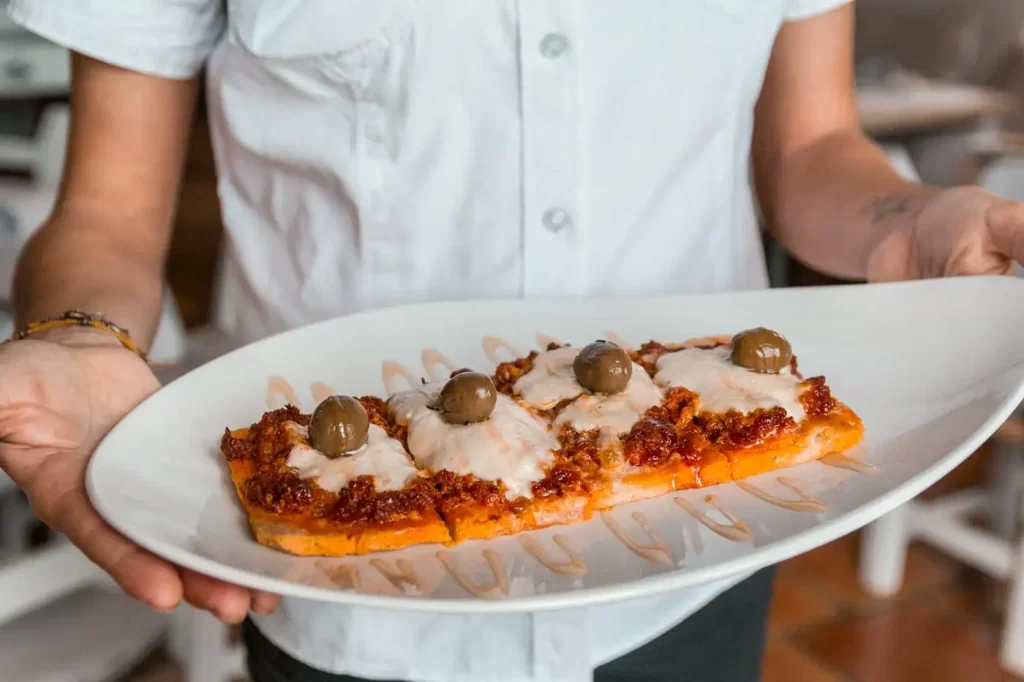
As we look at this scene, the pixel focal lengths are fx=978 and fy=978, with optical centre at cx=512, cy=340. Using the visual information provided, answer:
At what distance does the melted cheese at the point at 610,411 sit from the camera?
85cm

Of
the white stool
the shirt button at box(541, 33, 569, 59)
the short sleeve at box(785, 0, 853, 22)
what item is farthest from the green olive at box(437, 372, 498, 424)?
the white stool

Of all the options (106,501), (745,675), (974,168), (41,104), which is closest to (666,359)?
(745,675)

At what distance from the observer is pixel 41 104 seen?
3787 mm

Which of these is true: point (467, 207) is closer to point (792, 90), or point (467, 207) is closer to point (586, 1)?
point (586, 1)

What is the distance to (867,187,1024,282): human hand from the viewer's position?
0.91 metres

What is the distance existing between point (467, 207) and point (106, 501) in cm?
44

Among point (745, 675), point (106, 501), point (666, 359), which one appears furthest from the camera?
point (745, 675)

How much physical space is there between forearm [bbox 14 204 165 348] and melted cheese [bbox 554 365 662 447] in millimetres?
408

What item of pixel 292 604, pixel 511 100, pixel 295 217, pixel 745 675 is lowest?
pixel 745 675

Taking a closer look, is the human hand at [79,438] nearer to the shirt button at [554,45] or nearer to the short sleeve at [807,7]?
the shirt button at [554,45]

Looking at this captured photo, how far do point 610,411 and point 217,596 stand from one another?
1.24 feet

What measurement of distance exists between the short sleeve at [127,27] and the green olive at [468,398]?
434mm

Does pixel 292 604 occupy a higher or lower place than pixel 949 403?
lower

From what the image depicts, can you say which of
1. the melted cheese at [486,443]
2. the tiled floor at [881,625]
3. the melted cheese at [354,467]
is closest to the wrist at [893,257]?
the melted cheese at [486,443]
